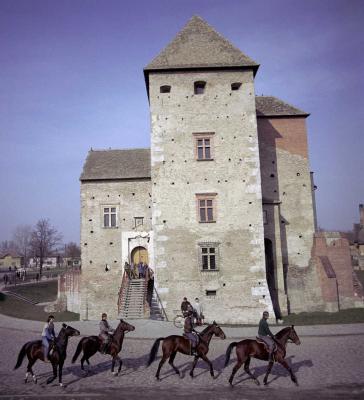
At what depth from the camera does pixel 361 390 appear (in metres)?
9.95

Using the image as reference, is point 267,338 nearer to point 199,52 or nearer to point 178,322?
point 178,322

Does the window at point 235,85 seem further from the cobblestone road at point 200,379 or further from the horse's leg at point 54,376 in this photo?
the horse's leg at point 54,376

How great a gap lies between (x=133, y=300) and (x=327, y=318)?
11.9 m

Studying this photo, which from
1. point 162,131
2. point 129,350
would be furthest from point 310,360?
point 162,131

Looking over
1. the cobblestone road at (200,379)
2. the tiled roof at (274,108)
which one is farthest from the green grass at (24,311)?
the tiled roof at (274,108)

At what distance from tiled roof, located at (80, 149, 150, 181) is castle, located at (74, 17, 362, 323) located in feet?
0.46

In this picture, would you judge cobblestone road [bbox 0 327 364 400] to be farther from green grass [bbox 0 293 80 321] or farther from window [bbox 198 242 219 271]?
green grass [bbox 0 293 80 321]

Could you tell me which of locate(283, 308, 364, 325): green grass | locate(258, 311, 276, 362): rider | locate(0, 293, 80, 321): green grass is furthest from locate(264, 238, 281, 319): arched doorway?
locate(258, 311, 276, 362): rider

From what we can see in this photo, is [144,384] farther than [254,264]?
No

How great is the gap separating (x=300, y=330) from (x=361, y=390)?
9.09 m

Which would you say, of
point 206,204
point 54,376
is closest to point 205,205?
point 206,204

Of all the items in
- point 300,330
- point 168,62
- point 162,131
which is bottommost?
point 300,330

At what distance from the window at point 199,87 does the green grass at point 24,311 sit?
1864cm

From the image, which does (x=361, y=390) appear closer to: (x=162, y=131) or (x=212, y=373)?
(x=212, y=373)
